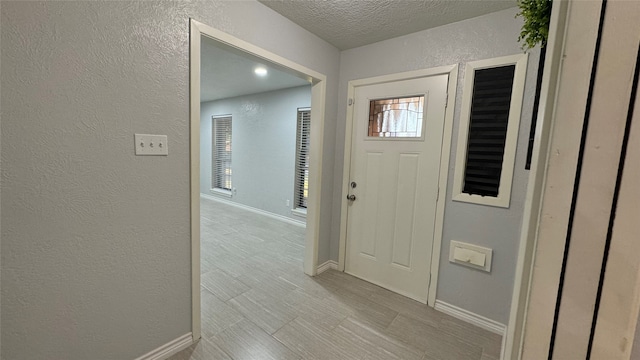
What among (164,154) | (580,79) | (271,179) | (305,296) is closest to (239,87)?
(271,179)

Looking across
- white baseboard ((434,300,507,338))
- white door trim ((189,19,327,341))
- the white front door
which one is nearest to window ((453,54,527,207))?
the white front door

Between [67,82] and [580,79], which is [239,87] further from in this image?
[580,79]

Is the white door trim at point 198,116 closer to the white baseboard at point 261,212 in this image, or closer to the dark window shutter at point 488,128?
the dark window shutter at point 488,128

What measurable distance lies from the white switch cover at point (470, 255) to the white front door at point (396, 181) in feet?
0.63

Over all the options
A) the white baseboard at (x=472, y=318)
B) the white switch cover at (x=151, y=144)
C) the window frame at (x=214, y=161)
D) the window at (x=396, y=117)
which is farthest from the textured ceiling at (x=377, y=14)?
the window frame at (x=214, y=161)

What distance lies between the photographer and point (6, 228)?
1.03 m

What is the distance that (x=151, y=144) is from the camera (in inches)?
54.1

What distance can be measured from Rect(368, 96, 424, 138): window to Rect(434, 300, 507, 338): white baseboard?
4.86 ft

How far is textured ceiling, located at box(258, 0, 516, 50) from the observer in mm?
1728

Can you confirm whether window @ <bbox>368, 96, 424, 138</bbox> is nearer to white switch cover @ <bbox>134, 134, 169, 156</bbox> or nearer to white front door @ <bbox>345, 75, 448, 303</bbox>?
white front door @ <bbox>345, 75, 448, 303</bbox>

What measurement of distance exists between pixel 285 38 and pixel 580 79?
2047 mm

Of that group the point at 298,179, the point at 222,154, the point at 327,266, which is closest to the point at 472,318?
the point at 327,266

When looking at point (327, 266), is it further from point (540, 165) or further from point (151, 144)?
point (540, 165)

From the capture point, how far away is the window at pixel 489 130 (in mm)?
1736
